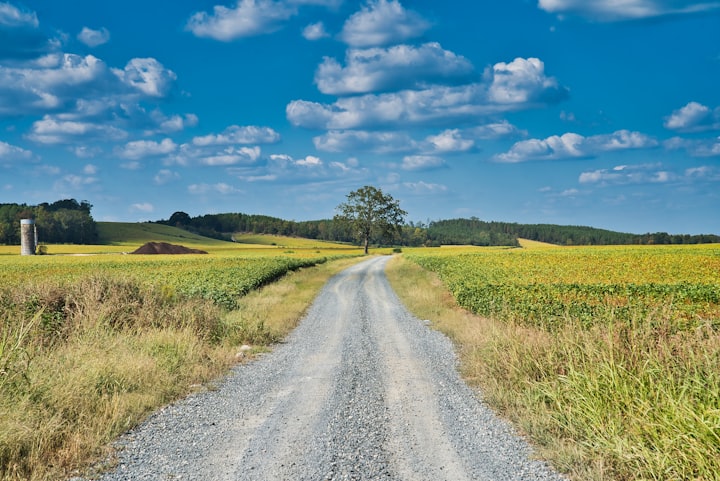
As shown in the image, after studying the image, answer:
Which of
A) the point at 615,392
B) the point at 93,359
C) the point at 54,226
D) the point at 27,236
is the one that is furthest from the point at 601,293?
the point at 54,226

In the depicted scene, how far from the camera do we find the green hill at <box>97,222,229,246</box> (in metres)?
140

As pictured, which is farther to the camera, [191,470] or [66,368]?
[66,368]

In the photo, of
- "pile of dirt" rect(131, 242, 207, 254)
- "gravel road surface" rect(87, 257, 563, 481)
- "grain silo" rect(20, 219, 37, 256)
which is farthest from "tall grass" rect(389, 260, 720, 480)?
"grain silo" rect(20, 219, 37, 256)

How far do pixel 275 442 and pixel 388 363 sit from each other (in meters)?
5.74

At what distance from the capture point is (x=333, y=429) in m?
8.01

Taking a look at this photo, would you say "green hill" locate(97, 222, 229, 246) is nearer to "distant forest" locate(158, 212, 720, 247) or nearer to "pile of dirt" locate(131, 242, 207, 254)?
"distant forest" locate(158, 212, 720, 247)

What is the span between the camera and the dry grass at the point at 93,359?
22.5 ft

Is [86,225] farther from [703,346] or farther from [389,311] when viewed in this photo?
[703,346]

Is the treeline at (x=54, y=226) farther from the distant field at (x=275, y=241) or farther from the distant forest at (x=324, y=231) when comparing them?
the distant field at (x=275, y=241)

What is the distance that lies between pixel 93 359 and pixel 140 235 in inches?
5929

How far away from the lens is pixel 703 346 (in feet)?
23.4

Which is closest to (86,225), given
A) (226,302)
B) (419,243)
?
(419,243)

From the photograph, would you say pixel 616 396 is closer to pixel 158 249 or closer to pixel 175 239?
pixel 158 249

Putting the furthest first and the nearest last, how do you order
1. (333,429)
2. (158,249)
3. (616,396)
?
(158,249) < (333,429) < (616,396)
